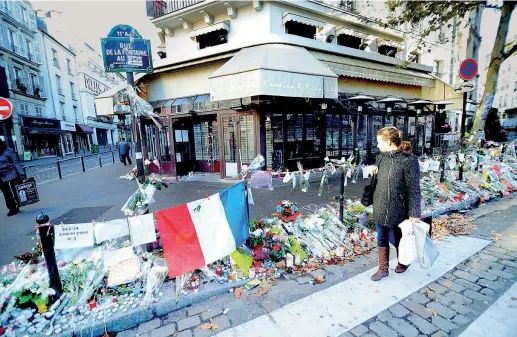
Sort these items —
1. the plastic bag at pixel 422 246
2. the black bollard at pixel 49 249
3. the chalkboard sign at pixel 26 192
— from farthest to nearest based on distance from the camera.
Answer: the chalkboard sign at pixel 26 192, the plastic bag at pixel 422 246, the black bollard at pixel 49 249

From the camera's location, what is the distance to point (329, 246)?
402 cm

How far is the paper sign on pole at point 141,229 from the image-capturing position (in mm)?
3000

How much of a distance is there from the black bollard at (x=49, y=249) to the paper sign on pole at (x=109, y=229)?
1.39 ft

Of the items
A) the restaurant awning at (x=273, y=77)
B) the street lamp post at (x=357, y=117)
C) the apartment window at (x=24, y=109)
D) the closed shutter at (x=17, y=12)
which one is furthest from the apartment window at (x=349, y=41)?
the closed shutter at (x=17, y=12)

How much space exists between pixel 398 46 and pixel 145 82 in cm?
1404

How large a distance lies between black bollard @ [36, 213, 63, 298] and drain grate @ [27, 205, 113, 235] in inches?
135

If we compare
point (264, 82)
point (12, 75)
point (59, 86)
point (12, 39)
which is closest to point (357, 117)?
point (264, 82)

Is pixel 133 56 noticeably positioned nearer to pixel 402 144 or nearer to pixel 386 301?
pixel 402 144

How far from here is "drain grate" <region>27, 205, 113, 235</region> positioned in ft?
19.0

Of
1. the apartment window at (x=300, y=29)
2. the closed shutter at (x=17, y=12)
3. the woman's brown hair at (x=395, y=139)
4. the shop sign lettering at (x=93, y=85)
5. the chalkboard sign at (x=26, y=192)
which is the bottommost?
the chalkboard sign at (x=26, y=192)

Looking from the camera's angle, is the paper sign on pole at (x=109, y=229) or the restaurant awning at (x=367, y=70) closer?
the paper sign on pole at (x=109, y=229)

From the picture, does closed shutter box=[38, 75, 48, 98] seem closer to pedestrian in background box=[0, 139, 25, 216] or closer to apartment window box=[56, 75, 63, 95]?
apartment window box=[56, 75, 63, 95]

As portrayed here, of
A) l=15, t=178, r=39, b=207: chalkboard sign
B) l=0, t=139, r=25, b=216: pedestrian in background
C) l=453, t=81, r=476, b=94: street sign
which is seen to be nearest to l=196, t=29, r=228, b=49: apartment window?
l=0, t=139, r=25, b=216: pedestrian in background

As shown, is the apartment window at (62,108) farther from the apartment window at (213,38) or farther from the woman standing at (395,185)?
the woman standing at (395,185)
